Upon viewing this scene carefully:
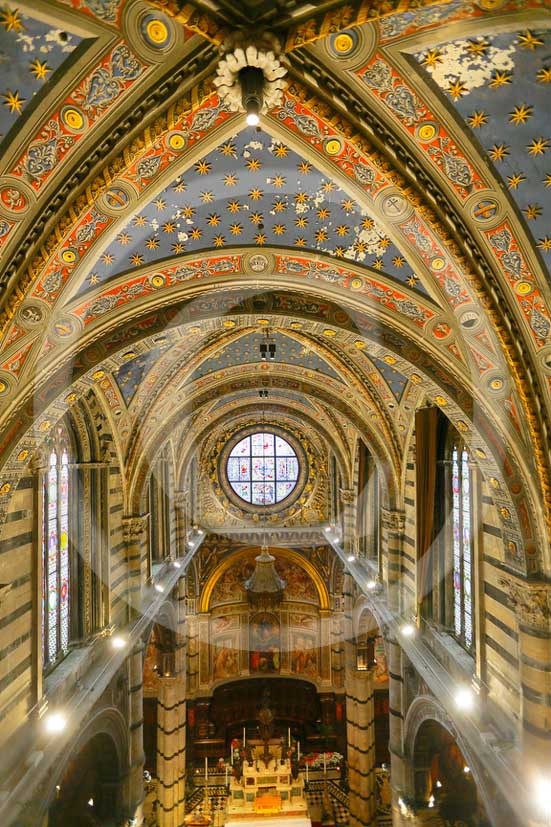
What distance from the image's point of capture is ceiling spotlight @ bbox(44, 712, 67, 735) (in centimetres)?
904

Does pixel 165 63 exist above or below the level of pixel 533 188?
above

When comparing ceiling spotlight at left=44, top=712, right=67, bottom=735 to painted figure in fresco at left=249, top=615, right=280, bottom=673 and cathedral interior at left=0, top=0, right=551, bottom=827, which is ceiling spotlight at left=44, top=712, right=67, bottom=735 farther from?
painted figure in fresco at left=249, top=615, right=280, bottom=673

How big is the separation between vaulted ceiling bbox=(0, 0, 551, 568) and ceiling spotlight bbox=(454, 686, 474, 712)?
3435 millimetres

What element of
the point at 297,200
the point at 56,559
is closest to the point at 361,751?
the point at 56,559

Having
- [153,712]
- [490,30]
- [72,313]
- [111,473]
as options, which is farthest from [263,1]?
[153,712]

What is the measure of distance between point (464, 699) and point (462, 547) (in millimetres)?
3004

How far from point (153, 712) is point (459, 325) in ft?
80.2

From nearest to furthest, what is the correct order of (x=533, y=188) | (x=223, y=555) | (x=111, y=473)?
(x=533, y=188) → (x=111, y=473) → (x=223, y=555)

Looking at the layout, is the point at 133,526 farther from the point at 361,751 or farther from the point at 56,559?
the point at 361,751

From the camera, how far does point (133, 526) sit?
14820 millimetres

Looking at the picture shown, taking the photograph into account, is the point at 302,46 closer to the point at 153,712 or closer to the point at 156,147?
the point at 156,147

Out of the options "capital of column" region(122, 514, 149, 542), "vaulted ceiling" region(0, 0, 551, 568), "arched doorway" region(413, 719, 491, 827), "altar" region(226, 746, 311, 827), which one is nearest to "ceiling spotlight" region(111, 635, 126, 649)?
"capital of column" region(122, 514, 149, 542)

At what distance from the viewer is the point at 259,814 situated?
57.4 feet

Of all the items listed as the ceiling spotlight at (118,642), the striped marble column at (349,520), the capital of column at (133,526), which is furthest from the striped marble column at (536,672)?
the striped marble column at (349,520)
